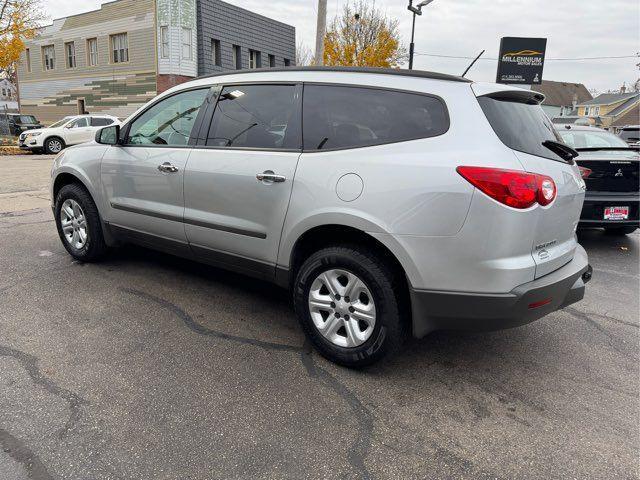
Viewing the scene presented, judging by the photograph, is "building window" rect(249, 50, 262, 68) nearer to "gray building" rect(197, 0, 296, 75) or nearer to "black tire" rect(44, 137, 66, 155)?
"gray building" rect(197, 0, 296, 75)

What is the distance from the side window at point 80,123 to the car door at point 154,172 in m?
19.2

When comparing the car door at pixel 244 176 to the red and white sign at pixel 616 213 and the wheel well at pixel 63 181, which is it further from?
the red and white sign at pixel 616 213

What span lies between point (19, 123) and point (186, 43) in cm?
1193

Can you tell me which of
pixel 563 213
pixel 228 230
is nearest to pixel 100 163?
pixel 228 230

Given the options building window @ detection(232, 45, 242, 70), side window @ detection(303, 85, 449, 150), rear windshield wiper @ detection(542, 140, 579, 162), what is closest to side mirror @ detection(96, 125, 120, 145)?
side window @ detection(303, 85, 449, 150)

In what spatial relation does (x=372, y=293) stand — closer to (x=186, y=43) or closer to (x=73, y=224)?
(x=73, y=224)

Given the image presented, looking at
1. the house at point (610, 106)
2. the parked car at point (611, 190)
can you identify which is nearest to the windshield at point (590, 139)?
the parked car at point (611, 190)

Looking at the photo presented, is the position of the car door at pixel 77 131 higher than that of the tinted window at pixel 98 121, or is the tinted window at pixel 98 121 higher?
the tinted window at pixel 98 121

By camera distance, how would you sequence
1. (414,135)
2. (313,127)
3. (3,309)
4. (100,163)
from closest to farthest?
(414,135) < (313,127) < (3,309) < (100,163)

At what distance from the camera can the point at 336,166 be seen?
2912 millimetres

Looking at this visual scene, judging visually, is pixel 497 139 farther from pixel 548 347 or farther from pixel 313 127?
pixel 548 347

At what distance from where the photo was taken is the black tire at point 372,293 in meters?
2.77

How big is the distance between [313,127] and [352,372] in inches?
62.7

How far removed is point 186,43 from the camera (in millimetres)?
26703
